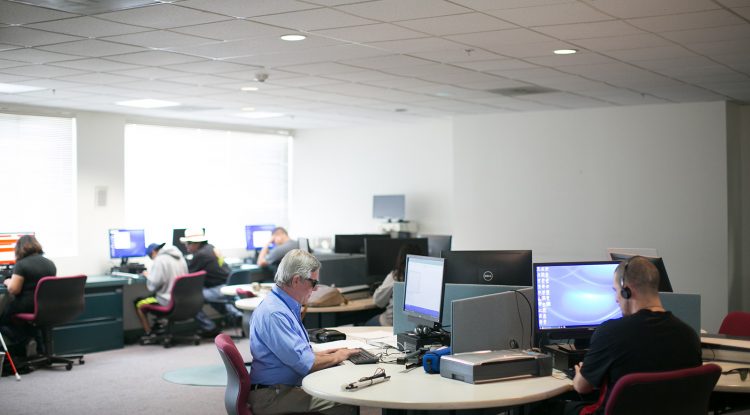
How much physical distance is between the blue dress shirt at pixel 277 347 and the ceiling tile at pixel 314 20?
5.73 ft

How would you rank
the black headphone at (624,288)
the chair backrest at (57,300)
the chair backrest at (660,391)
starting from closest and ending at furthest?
1. the chair backrest at (660,391)
2. the black headphone at (624,288)
3. the chair backrest at (57,300)

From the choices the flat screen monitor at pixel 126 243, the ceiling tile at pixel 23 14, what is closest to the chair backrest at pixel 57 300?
the flat screen monitor at pixel 126 243

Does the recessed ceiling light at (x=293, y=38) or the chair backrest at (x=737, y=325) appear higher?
the recessed ceiling light at (x=293, y=38)

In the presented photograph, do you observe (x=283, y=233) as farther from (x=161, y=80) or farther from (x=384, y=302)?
(x=384, y=302)

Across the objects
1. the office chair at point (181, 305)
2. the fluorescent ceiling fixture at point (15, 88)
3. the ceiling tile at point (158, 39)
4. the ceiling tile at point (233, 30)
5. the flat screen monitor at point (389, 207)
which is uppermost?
the fluorescent ceiling fixture at point (15, 88)

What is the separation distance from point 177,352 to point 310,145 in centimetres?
452

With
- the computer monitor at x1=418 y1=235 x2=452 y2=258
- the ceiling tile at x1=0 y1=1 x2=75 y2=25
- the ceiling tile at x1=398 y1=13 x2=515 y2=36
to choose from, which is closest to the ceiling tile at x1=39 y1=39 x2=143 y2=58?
the ceiling tile at x1=0 y1=1 x2=75 y2=25

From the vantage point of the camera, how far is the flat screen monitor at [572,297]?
171 inches

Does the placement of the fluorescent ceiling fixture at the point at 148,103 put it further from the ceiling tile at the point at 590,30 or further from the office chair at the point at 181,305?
the ceiling tile at the point at 590,30

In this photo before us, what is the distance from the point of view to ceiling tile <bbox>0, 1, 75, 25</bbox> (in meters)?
4.55

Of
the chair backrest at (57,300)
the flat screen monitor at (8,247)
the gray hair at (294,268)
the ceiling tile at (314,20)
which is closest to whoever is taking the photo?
the gray hair at (294,268)

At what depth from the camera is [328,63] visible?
6496 millimetres

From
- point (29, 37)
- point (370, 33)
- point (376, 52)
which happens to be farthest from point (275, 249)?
point (370, 33)

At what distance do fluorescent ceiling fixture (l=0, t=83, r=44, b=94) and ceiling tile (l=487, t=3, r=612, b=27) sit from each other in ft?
16.3
